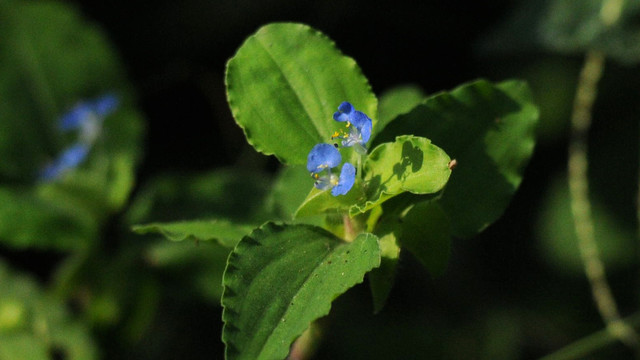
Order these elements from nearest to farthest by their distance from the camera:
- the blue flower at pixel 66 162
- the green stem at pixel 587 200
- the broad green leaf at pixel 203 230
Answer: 1. the broad green leaf at pixel 203 230
2. the blue flower at pixel 66 162
3. the green stem at pixel 587 200

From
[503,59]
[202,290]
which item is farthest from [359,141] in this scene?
[503,59]

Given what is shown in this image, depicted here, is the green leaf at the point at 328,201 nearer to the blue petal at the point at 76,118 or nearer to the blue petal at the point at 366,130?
the blue petal at the point at 366,130

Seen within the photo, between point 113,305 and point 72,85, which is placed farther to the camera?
point 72,85

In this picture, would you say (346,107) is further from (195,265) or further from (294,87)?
(195,265)

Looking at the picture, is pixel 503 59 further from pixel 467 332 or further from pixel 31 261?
pixel 31 261

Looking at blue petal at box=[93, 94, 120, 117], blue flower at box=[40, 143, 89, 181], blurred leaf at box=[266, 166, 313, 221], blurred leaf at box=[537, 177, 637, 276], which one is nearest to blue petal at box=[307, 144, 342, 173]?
blurred leaf at box=[266, 166, 313, 221]

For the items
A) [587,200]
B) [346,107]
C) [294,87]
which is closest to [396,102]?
[294,87]

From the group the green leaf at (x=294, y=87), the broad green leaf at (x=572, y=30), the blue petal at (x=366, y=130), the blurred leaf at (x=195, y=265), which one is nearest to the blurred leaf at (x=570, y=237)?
the broad green leaf at (x=572, y=30)
